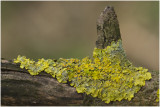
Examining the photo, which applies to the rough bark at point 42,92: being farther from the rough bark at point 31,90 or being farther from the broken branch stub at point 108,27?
the broken branch stub at point 108,27

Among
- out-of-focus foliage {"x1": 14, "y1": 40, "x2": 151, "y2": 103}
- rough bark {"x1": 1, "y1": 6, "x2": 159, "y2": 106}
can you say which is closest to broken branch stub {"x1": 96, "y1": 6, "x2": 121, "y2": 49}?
out-of-focus foliage {"x1": 14, "y1": 40, "x2": 151, "y2": 103}

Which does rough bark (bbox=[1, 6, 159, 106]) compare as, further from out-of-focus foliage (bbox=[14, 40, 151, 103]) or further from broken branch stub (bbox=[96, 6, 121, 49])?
broken branch stub (bbox=[96, 6, 121, 49])

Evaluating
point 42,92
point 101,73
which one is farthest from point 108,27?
point 42,92

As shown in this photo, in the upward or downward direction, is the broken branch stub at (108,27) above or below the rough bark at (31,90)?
above

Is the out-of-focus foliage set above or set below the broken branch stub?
below

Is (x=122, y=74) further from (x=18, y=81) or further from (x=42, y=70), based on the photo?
(x=18, y=81)

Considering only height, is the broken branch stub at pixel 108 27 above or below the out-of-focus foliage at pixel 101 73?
above

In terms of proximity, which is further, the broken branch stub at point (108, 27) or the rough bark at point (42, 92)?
the broken branch stub at point (108, 27)

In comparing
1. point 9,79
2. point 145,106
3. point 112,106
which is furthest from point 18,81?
point 145,106

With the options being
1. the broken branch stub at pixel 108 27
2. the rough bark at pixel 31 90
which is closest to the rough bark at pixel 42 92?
the rough bark at pixel 31 90
